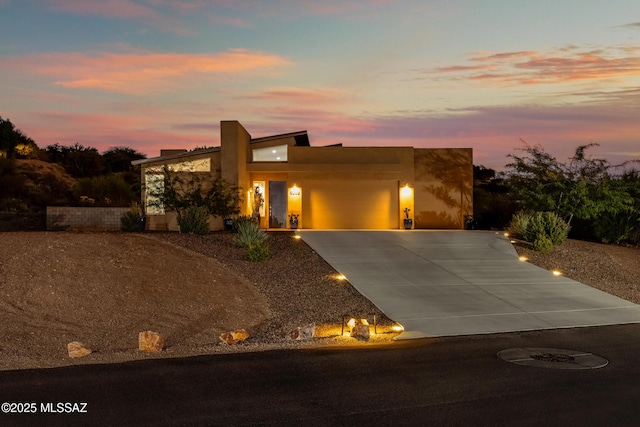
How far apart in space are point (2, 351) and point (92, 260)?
517cm

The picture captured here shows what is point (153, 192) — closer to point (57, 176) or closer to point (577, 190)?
Answer: point (577, 190)

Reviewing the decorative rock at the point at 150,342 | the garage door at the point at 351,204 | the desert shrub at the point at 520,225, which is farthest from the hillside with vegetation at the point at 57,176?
the decorative rock at the point at 150,342

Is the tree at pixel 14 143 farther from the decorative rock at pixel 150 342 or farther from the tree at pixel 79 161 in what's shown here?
the decorative rock at pixel 150 342

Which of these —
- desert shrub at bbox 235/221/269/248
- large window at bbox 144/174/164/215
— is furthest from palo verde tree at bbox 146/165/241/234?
desert shrub at bbox 235/221/269/248

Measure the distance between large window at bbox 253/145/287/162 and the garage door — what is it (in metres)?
1.93

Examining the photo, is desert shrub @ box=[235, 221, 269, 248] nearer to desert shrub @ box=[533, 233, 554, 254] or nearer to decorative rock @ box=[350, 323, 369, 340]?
decorative rock @ box=[350, 323, 369, 340]

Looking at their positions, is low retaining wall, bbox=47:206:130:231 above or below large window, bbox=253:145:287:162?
below

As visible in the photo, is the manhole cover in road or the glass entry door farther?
the glass entry door

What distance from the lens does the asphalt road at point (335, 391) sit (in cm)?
739

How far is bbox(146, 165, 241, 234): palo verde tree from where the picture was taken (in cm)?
2575

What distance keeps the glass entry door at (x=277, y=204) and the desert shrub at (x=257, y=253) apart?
39.7ft

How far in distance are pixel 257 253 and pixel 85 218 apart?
12.1m

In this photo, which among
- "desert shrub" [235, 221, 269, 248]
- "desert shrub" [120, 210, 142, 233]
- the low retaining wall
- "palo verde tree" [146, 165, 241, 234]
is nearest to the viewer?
"desert shrub" [235, 221, 269, 248]

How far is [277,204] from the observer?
31875 millimetres
